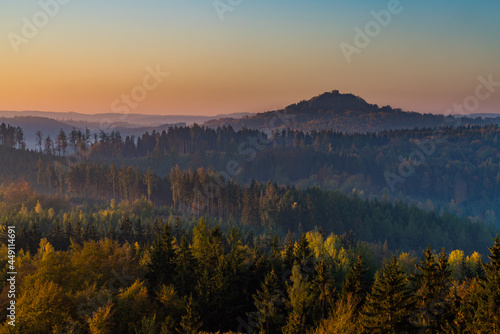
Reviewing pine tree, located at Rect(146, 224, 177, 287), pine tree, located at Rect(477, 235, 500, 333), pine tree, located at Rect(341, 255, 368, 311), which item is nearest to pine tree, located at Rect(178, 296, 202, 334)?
pine tree, located at Rect(146, 224, 177, 287)

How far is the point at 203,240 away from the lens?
66.1 meters

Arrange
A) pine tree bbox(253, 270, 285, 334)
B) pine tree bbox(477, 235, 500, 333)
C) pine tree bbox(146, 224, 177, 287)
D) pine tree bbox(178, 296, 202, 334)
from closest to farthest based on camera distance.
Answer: pine tree bbox(477, 235, 500, 333), pine tree bbox(178, 296, 202, 334), pine tree bbox(253, 270, 285, 334), pine tree bbox(146, 224, 177, 287)

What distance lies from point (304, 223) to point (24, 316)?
127453mm

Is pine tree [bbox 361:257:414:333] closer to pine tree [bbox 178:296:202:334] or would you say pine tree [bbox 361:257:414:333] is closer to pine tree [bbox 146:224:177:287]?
pine tree [bbox 178:296:202:334]

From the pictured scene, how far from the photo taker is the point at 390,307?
36969 millimetres

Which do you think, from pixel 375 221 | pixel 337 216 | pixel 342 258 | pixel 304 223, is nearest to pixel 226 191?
pixel 304 223

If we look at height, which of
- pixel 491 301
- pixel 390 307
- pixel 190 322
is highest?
pixel 491 301

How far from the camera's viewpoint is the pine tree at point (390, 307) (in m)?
36.9

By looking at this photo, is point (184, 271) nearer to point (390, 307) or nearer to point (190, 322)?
point (190, 322)

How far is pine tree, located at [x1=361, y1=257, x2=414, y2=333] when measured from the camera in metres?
36.9

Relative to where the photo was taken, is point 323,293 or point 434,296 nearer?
point 434,296

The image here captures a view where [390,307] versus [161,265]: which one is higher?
[390,307]

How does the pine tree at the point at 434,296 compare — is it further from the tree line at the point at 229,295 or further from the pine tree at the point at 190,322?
the pine tree at the point at 190,322

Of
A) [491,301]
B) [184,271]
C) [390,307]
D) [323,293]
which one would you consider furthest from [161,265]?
[491,301]
